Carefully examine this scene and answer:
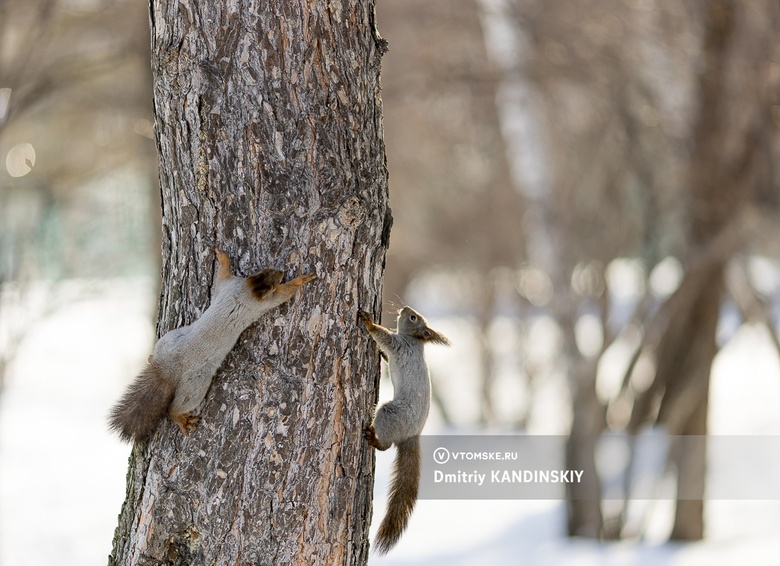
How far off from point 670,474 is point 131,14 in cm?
561

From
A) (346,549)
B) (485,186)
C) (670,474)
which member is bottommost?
(346,549)

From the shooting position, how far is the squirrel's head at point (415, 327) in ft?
8.47

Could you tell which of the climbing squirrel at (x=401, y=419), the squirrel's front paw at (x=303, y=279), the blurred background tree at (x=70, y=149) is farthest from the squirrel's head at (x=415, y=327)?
the blurred background tree at (x=70, y=149)

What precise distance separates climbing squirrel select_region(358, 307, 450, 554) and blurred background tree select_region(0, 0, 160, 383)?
3660 mm

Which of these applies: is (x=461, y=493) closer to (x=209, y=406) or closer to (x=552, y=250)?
(x=552, y=250)

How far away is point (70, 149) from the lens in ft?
29.6

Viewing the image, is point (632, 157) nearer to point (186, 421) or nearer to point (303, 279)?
point (303, 279)

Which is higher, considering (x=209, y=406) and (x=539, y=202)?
(x=539, y=202)

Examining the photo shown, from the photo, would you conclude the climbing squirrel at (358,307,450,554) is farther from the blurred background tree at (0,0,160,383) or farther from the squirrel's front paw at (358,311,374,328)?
the blurred background tree at (0,0,160,383)

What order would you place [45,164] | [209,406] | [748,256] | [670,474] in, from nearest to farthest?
1. [209,406]
2. [748,256]
3. [670,474]
4. [45,164]

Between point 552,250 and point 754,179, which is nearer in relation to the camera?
point 754,179

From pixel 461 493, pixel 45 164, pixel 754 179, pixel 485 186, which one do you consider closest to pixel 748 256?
pixel 754 179

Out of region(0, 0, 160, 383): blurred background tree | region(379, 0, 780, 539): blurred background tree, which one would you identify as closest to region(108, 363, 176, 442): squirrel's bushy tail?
region(0, 0, 160, 383): blurred background tree

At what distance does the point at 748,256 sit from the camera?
6.84 meters
